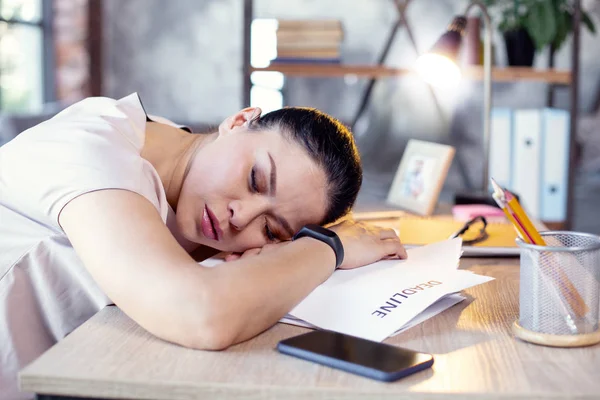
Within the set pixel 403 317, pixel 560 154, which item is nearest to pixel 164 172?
pixel 403 317

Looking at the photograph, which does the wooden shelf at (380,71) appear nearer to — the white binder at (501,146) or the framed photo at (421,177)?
the white binder at (501,146)

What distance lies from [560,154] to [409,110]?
3.42 feet

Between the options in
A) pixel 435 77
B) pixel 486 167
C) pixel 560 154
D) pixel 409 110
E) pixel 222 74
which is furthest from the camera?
pixel 222 74

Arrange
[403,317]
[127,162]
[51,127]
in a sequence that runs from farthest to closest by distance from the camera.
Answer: [51,127], [127,162], [403,317]

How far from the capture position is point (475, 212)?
1.86 metres

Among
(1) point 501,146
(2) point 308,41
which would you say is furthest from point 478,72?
(2) point 308,41

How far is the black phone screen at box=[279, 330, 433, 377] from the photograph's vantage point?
0.72 m

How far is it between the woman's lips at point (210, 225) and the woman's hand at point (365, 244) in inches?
7.2

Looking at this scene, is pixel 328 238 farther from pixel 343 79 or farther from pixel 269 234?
pixel 343 79

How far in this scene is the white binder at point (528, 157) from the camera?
9.51ft

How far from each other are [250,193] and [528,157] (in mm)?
2020

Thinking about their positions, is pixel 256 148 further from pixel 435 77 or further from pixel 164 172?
pixel 435 77

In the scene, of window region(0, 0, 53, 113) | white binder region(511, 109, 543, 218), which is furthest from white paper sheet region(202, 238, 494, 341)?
window region(0, 0, 53, 113)

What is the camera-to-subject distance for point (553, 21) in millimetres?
2932
